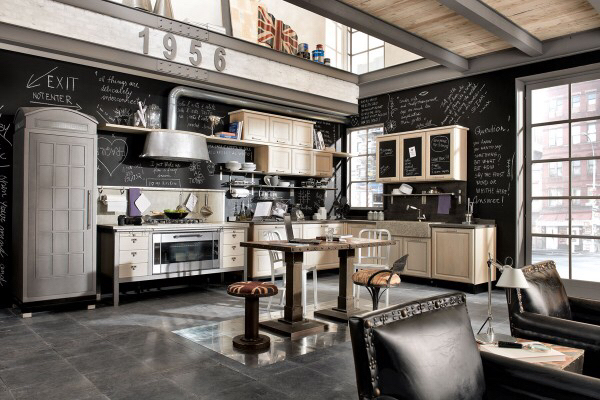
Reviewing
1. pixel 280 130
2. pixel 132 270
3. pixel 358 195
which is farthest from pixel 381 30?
pixel 132 270

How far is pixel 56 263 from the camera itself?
4852 mm

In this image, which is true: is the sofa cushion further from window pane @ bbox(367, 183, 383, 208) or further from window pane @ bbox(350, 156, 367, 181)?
window pane @ bbox(350, 156, 367, 181)

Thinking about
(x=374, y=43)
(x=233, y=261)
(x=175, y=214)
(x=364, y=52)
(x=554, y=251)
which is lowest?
(x=233, y=261)

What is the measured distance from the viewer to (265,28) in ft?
24.2

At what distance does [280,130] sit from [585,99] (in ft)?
13.8

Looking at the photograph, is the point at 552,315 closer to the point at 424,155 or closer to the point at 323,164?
the point at 424,155

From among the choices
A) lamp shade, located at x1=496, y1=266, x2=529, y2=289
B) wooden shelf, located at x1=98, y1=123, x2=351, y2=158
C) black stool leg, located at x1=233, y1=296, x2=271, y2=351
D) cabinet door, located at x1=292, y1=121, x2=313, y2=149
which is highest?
cabinet door, located at x1=292, y1=121, x2=313, y2=149

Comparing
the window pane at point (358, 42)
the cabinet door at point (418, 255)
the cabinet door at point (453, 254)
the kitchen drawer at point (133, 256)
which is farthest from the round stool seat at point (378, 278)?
the window pane at point (358, 42)

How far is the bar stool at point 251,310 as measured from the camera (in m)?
3.71

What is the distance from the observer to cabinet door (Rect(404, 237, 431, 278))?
6.63m

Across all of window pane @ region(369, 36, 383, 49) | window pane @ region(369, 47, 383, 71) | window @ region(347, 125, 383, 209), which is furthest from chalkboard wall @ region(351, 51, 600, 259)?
window pane @ region(369, 36, 383, 49)

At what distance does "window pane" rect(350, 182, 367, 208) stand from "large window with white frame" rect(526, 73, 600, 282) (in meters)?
2.87

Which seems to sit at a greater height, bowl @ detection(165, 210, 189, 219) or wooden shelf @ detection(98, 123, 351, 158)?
wooden shelf @ detection(98, 123, 351, 158)

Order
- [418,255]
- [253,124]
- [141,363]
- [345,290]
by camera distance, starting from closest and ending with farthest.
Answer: [141,363], [345,290], [418,255], [253,124]
